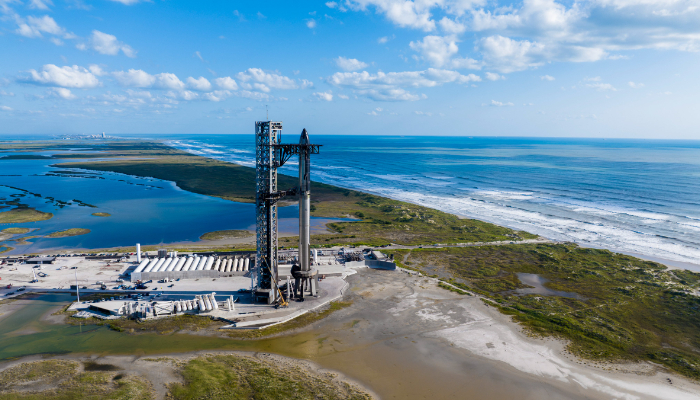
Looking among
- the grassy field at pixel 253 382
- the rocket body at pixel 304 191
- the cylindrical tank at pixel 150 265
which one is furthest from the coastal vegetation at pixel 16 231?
the grassy field at pixel 253 382

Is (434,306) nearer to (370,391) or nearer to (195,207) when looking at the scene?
(370,391)

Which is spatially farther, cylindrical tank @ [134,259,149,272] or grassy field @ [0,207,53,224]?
grassy field @ [0,207,53,224]

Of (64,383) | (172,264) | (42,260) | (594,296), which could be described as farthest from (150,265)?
(594,296)

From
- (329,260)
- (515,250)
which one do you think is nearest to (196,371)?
(329,260)

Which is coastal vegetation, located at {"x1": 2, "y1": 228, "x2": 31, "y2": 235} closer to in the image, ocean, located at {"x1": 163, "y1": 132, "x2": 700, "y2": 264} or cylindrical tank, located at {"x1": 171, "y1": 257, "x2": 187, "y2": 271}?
cylindrical tank, located at {"x1": 171, "y1": 257, "x2": 187, "y2": 271}

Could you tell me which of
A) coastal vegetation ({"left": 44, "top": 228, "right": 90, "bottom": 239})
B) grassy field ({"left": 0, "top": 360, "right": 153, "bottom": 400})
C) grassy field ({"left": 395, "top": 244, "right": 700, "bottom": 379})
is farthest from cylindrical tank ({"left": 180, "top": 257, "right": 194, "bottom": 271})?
coastal vegetation ({"left": 44, "top": 228, "right": 90, "bottom": 239})

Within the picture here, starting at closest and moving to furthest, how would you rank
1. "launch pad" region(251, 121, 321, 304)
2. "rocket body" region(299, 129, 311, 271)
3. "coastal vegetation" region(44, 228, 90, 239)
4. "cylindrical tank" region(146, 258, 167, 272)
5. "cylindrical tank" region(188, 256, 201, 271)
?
"rocket body" region(299, 129, 311, 271), "launch pad" region(251, 121, 321, 304), "cylindrical tank" region(146, 258, 167, 272), "cylindrical tank" region(188, 256, 201, 271), "coastal vegetation" region(44, 228, 90, 239)

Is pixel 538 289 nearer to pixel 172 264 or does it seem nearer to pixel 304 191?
pixel 304 191

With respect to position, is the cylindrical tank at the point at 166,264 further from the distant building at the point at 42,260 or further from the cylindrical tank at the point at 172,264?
the distant building at the point at 42,260
